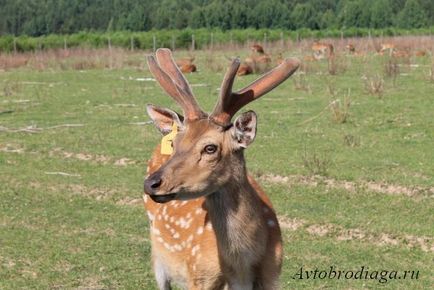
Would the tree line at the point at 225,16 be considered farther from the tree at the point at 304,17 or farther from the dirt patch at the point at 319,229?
the dirt patch at the point at 319,229

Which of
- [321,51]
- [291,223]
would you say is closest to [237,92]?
[291,223]

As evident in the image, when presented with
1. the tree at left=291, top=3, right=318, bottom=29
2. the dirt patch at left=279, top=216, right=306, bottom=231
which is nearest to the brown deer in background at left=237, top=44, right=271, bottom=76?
the dirt patch at left=279, top=216, right=306, bottom=231

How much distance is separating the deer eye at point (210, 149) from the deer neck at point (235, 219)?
19cm

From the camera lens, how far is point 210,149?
473cm

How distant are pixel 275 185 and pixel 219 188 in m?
5.82

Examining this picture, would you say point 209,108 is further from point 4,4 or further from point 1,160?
point 4,4

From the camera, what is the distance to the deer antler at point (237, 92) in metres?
4.89

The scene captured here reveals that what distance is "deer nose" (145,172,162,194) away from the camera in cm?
445

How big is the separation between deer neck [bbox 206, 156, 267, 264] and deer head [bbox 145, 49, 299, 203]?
0.18 feet

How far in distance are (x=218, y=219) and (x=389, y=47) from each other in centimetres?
3004

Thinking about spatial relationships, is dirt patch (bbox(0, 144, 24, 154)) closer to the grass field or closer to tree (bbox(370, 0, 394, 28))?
the grass field

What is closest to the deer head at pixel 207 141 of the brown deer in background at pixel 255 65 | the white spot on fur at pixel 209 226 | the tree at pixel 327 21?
the white spot on fur at pixel 209 226

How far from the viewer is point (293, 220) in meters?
9.05

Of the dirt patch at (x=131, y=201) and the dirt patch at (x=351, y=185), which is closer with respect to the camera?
the dirt patch at (x=351, y=185)
